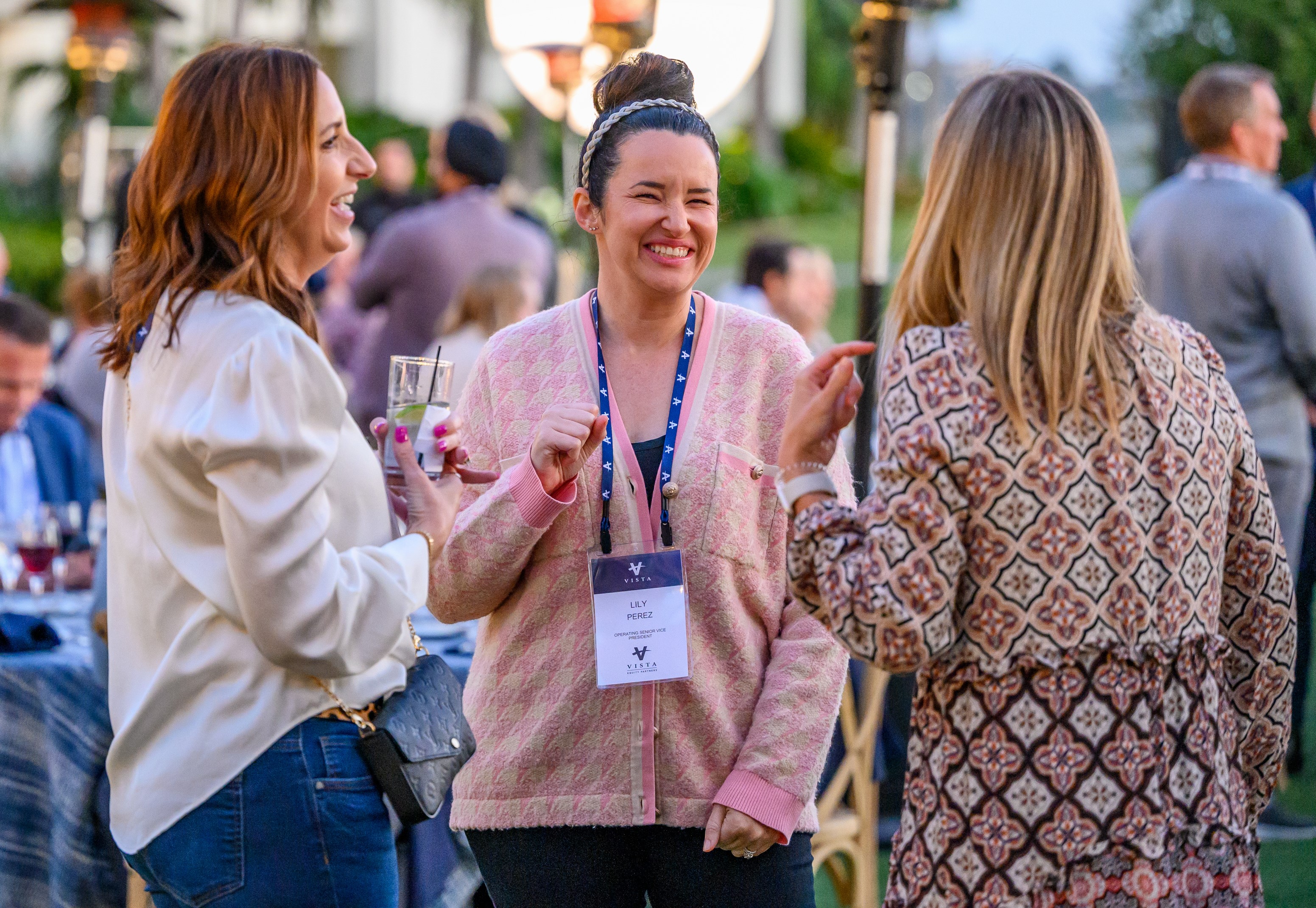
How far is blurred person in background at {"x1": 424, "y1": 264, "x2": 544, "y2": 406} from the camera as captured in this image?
5383mm

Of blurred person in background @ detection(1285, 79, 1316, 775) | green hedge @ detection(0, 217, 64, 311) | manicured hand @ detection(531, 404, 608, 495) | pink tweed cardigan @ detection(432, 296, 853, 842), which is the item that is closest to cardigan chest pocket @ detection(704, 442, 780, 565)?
pink tweed cardigan @ detection(432, 296, 853, 842)

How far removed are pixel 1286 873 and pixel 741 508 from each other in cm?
291

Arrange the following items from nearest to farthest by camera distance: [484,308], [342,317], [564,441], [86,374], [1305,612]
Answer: [564,441], [1305,612], [484,308], [86,374], [342,317]

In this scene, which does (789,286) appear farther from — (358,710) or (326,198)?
(358,710)

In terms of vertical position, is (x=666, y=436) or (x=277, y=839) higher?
(x=666, y=436)

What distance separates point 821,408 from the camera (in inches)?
70.8

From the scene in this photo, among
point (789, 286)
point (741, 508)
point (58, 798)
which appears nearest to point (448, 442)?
point (741, 508)

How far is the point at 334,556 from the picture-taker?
1727 mm

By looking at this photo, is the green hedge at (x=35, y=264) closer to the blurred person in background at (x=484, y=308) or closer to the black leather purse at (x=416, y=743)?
the blurred person in background at (x=484, y=308)

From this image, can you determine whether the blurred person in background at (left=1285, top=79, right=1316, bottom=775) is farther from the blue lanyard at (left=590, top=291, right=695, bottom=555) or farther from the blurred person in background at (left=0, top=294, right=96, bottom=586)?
the blurred person in background at (left=0, top=294, right=96, bottom=586)

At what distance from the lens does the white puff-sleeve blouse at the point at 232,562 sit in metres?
1.67

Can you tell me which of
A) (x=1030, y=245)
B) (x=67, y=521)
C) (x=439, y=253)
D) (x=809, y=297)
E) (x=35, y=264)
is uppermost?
(x=1030, y=245)

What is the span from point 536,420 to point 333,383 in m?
0.49

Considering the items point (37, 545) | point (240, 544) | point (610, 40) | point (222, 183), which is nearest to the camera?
point (240, 544)
